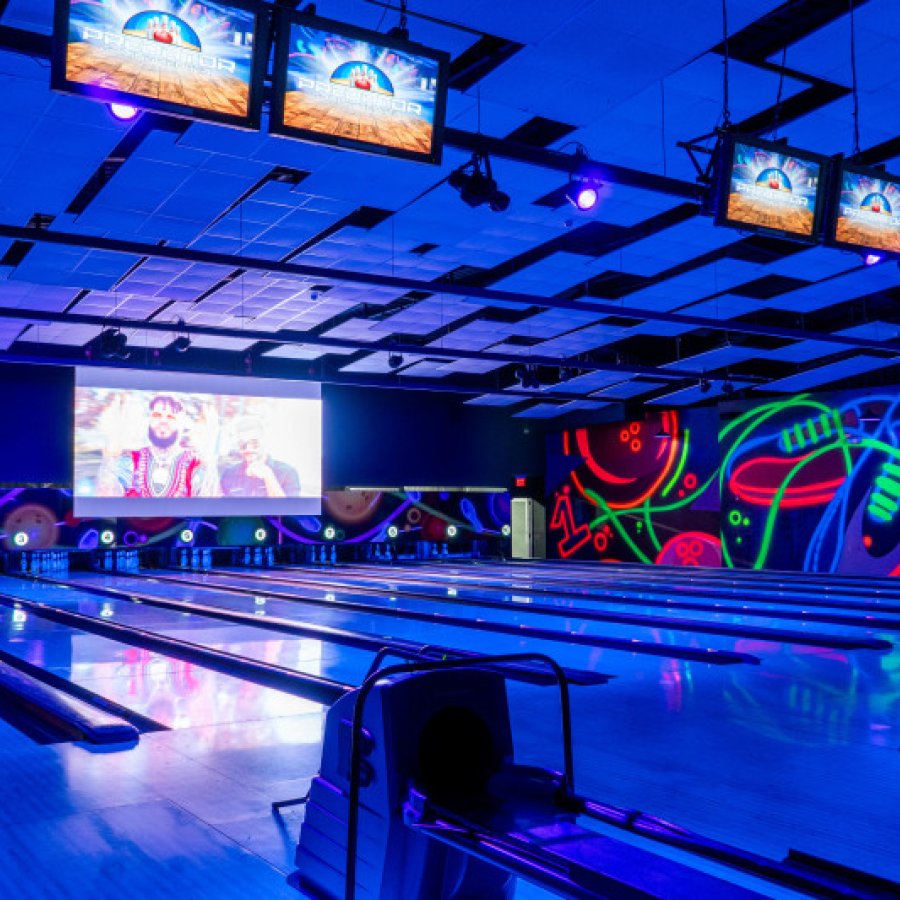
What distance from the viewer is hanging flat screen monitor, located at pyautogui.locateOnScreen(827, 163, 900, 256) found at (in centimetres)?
570

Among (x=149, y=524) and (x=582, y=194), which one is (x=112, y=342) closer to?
(x=149, y=524)

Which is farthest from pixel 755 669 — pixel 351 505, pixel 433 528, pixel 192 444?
pixel 433 528

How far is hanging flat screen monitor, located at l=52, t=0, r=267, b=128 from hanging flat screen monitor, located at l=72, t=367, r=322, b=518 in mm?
10019

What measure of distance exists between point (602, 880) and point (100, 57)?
3.42 metres

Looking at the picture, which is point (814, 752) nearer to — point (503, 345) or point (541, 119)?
point (541, 119)

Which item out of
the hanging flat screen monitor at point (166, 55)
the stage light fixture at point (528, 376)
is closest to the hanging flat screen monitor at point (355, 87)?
the hanging flat screen monitor at point (166, 55)

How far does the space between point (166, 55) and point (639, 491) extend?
13432 mm

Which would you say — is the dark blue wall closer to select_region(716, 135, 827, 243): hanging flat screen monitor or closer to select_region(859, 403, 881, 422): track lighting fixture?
select_region(859, 403, 881, 422): track lighting fixture

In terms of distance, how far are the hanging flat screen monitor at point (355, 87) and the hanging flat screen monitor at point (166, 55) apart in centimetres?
14

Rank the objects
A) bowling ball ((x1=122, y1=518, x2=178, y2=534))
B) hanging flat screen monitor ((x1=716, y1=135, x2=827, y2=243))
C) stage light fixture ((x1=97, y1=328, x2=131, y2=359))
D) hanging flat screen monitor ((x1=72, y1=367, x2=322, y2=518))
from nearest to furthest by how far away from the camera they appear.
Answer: hanging flat screen monitor ((x1=716, y1=135, x2=827, y2=243)), stage light fixture ((x1=97, y1=328, x2=131, y2=359)), hanging flat screen monitor ((x1=72, y1=367, x2=322, y2=518)), bowling ball ((x1=122, y1=518, x2=178, y2=534))

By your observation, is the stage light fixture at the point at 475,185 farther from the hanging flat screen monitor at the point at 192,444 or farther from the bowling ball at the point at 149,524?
the bowling ball at the point at 149,524

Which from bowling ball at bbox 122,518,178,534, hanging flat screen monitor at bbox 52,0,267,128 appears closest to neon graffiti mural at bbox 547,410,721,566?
bowling ball at bbox 122,518,178,534

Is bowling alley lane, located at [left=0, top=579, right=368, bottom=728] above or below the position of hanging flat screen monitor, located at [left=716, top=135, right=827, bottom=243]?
below

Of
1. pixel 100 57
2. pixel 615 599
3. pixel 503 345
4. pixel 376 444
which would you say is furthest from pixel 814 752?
pixel 376 444
